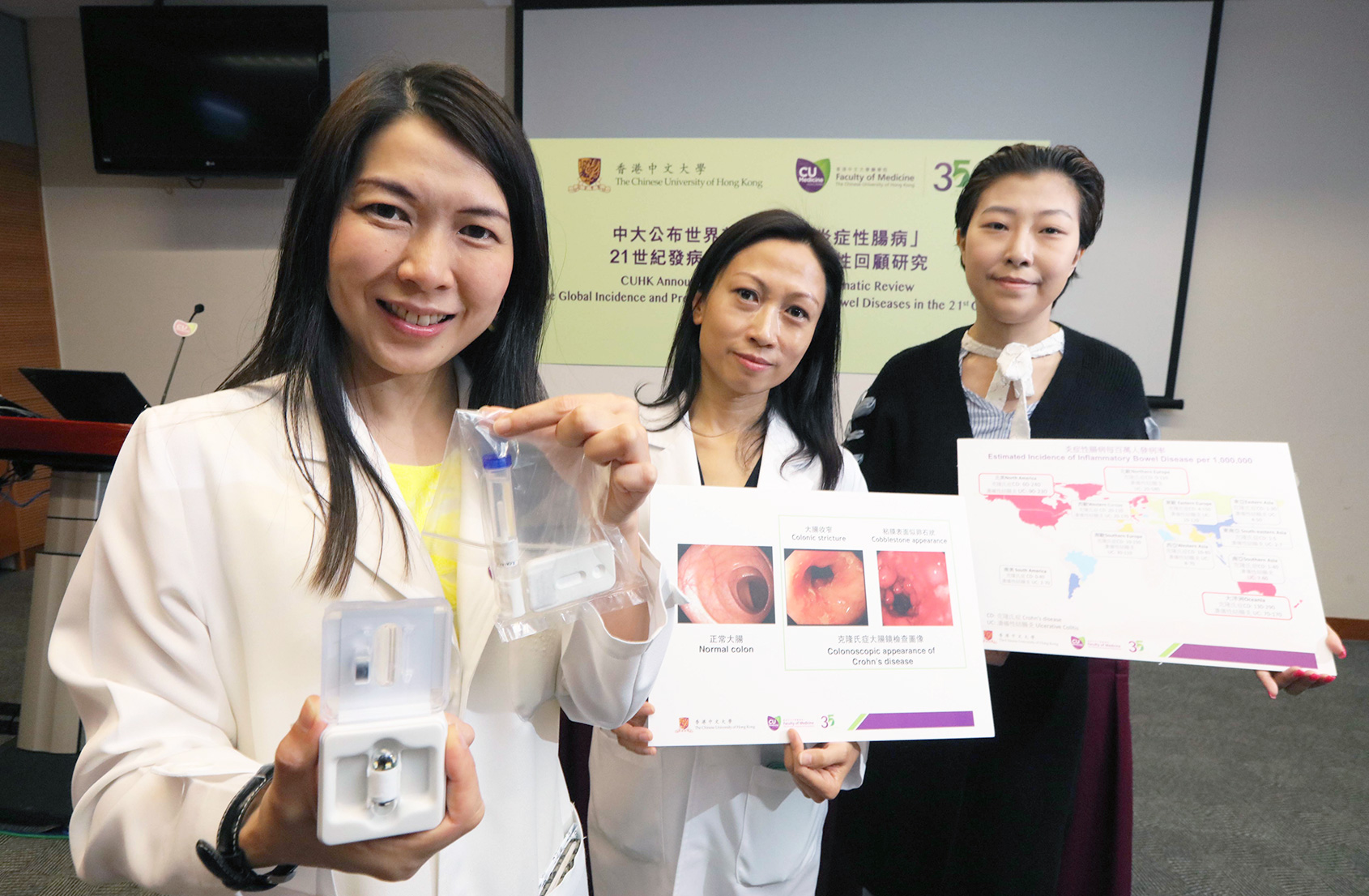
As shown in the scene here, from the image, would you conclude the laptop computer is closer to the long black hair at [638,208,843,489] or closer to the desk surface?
the desk surface

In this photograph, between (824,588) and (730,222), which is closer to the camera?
(824,588)

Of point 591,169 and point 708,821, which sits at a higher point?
point 591,169

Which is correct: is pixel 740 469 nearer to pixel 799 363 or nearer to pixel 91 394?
pixel 799 363

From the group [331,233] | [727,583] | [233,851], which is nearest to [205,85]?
[331,233]

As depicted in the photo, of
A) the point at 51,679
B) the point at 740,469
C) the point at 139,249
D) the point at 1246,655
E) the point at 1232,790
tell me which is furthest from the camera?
the point at 139,249

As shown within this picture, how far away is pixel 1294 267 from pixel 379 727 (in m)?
5.10

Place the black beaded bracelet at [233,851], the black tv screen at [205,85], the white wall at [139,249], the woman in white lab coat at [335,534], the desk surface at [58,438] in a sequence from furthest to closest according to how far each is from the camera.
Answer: the white wall at [139,249] < the black tv screen at [205,85] < the desk surface at [58,438] < the woman in white lab coat at [335,534] < the black beaded bracelet at [233,851]

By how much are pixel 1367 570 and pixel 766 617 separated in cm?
477

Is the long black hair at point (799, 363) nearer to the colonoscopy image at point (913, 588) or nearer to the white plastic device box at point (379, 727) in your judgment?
the colonoscopy image at point (913, 588)

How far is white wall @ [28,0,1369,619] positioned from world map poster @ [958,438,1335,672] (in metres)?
2.95

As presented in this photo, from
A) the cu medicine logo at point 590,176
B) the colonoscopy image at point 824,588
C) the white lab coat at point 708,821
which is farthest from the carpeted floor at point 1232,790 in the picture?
the cu medicine logo at point 590,176

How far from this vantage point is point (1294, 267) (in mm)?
4000

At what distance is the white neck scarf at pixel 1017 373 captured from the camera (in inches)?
63.4

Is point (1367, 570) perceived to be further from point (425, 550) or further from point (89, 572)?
point (89, 572)
